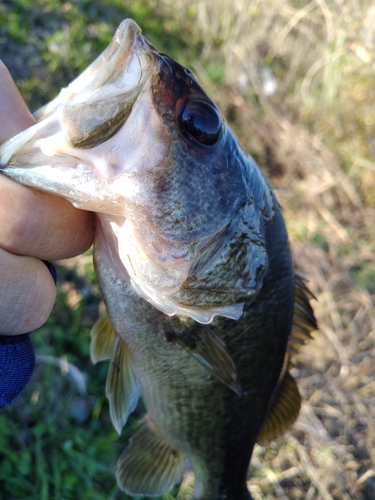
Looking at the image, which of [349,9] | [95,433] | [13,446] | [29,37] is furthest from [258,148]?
[13,446]

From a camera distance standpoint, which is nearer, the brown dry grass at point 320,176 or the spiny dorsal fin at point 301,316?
the spiny dorsal fin at point 301,316

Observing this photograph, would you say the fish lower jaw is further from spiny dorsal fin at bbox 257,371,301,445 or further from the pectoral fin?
spiny dorsal fin at bbox 257,371,301,445

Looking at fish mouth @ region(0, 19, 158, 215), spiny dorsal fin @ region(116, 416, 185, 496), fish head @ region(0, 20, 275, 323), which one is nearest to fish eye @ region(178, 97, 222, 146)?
fish head @ region(0, 20, 275, 323)

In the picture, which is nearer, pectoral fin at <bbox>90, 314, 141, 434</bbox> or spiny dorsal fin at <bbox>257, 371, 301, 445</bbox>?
pectoral fin at <bbox>90, 314, 141, 434</bbox>

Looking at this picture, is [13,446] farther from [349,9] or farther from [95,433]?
[349,9]

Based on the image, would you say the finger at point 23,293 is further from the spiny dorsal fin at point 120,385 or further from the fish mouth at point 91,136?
the spiny dorsal fin at point 120,385

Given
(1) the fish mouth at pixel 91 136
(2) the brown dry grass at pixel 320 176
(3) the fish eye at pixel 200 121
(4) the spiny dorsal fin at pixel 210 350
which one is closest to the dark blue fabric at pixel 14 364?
(1) the fish mouth at pixel 91 136

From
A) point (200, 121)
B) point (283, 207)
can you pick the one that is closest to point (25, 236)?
point (200, 121)

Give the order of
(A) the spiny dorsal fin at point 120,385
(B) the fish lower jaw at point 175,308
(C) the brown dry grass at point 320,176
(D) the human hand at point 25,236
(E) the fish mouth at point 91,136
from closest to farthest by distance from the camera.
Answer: (E) the fish mouth at point 91,136
(D) the human hand at point 25,236
(B) the fish lower jaw at point 175,308
(A) the spiny dorsal fin at point 120,385
(C) the brown dry grass at point 320,176
